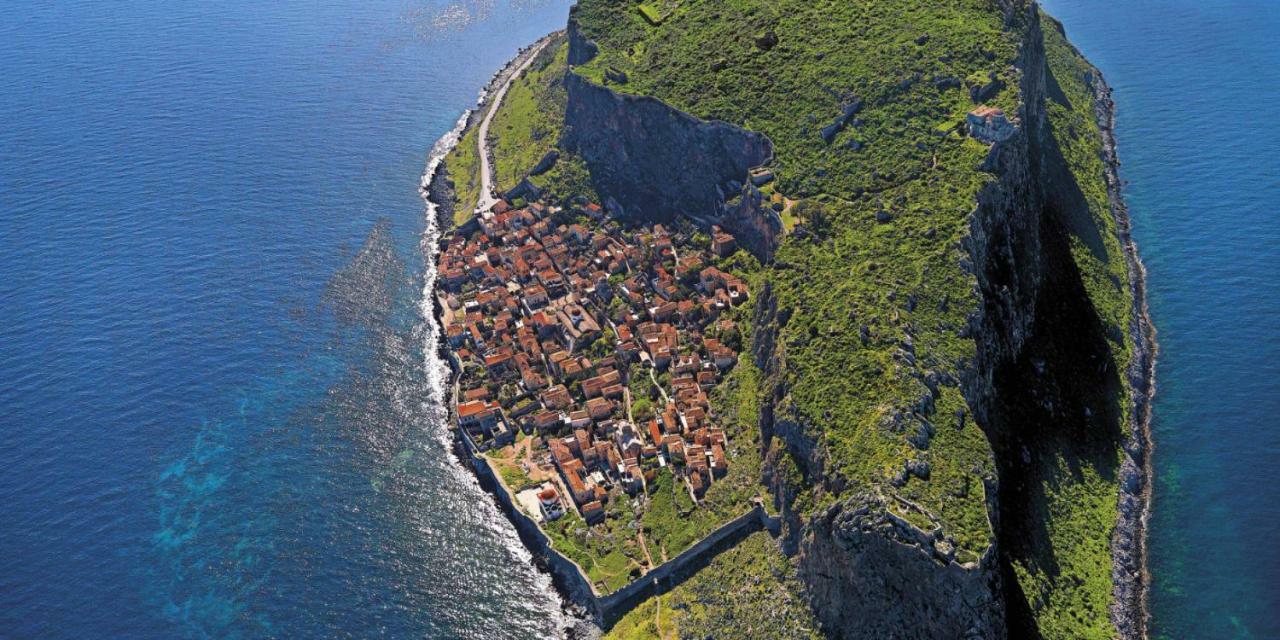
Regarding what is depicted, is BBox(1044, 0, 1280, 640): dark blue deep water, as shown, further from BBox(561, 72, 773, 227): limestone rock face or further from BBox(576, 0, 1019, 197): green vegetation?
BBox(561, 72, 773, 227): limestone rock face

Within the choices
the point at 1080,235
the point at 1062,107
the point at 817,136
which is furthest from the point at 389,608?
the point at 1062,107

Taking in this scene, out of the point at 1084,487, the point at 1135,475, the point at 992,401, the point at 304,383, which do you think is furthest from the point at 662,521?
the point at 304,383

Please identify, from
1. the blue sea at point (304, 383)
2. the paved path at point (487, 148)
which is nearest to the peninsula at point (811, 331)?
the paved path at point (487, 148)

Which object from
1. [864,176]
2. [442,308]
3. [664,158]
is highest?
[664,158]

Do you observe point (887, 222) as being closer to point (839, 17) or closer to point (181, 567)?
point (839, 17)

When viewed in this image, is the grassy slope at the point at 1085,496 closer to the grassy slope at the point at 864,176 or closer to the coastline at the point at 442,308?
the grassy slope at the point at 864,176

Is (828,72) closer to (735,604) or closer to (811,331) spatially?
(811,331)
